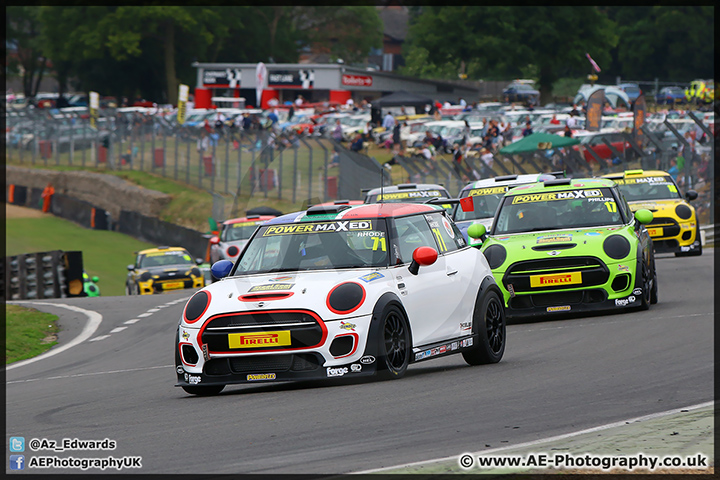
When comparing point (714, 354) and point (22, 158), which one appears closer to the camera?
point (714, 354)

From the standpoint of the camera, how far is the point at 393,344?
31.8 ft

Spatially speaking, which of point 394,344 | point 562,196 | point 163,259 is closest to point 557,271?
point 562,196

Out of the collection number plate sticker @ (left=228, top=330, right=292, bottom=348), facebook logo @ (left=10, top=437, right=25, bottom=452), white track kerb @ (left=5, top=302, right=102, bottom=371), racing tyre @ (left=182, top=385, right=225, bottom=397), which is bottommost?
white track kerb @ (left=5, top=302, right=102, bottom=371)

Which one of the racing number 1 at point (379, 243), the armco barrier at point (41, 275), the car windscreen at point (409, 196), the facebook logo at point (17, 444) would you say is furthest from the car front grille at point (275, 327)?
the armco barrier at point (41, 275)

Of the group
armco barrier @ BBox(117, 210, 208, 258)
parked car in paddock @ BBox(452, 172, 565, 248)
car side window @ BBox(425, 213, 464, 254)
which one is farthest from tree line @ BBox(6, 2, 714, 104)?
car side window @ BBox(425, 213, 464, 254)

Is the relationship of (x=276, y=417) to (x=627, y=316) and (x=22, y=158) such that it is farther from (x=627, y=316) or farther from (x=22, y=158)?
(x=22, y=158)

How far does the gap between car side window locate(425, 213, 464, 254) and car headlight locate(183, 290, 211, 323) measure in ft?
7.49

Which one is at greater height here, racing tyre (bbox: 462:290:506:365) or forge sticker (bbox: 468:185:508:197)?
forge sticker (bbox: 468:185:508:197)

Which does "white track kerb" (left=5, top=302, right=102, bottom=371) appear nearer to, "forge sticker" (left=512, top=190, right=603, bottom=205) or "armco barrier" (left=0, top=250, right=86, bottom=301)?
"armco barrier" (left=0, top=250, right=86, bottom=301)

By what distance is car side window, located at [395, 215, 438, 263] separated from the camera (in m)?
10.4

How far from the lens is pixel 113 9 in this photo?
98562mm
